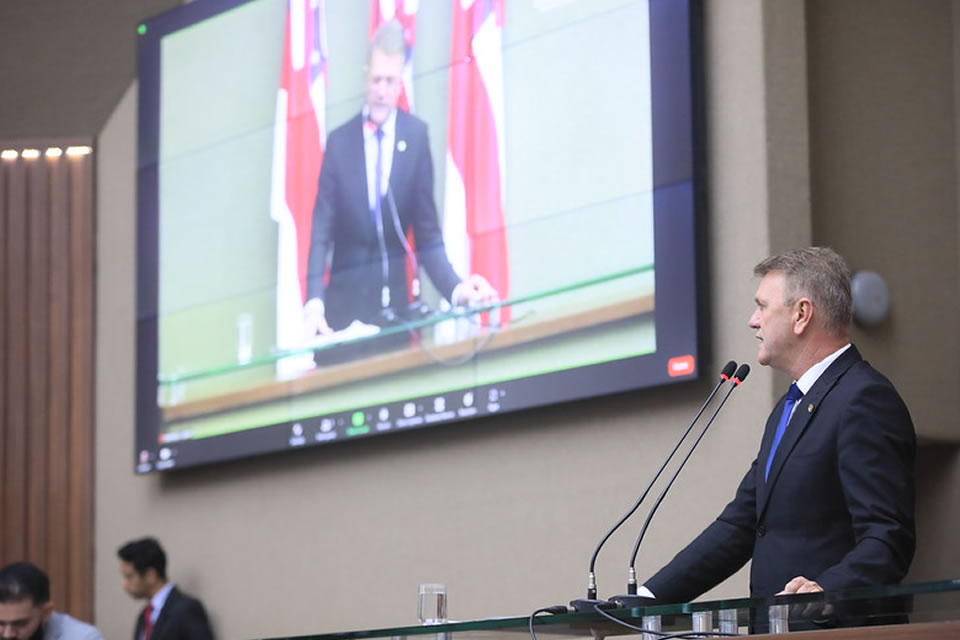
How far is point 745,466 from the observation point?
184 inches

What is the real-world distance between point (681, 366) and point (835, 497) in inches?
72.3

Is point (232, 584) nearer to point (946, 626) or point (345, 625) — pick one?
point (345, 625)

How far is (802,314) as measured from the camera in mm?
3051

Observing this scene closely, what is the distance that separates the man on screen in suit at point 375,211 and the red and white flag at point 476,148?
0.11 m

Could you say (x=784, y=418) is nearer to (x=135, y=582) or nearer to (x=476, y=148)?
(x=476, y=148)

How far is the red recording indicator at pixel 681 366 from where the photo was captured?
4707mm

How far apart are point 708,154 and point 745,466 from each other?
937 millimetres

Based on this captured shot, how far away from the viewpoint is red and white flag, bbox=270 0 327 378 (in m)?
6.09

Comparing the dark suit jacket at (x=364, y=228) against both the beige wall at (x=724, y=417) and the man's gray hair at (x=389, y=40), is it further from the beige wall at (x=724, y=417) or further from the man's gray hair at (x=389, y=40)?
the beige wall at (x=724, y=417)

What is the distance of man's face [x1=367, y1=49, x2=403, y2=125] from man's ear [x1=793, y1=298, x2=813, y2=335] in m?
3.04

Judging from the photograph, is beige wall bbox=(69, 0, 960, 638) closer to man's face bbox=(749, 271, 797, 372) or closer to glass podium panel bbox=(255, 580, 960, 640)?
man's face bbox=(749, 271, 797, 372)

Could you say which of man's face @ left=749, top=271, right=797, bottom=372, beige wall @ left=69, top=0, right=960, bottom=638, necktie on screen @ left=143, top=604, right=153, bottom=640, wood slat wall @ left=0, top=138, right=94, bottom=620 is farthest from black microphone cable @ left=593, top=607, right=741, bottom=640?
wood slat wall @ left=0, top=138, right=94, bottom=620

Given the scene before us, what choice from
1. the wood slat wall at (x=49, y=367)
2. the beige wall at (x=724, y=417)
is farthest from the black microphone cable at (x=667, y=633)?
the wood slat wall at (x=49, y=367)

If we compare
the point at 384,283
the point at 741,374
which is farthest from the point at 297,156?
the point at 741,374
